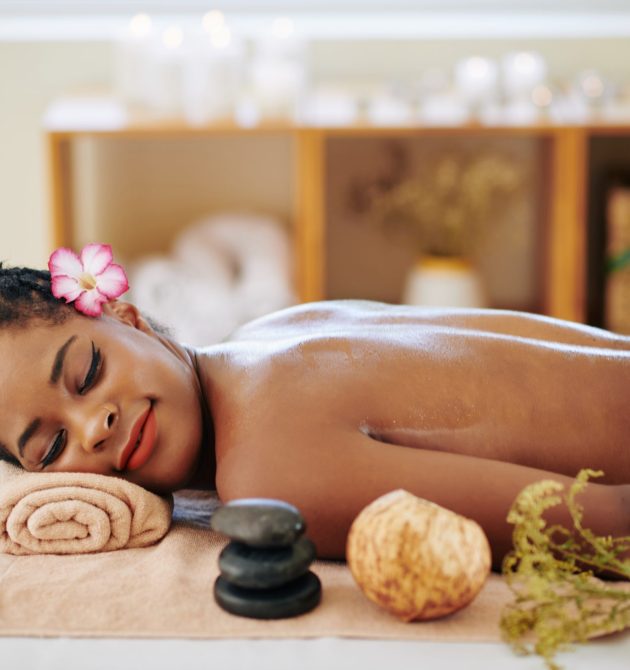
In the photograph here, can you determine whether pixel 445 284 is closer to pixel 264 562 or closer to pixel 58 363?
pixel 58 363

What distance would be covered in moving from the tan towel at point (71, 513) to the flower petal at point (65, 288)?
24 centimetres

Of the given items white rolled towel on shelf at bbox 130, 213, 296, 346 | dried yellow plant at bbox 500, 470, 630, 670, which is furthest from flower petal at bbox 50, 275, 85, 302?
white rolled towel on shelf at bbox 130, 213, 296, 346

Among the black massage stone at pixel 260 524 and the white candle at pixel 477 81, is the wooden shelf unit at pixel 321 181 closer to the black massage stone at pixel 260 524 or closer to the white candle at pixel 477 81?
the white candle at pixel 477 81

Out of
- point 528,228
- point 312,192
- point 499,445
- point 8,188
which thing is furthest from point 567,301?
point 499,445

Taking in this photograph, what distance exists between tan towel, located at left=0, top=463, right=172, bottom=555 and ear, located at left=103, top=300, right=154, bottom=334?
0.85ft

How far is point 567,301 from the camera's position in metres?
3.55

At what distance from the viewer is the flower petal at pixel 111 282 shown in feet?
4.81

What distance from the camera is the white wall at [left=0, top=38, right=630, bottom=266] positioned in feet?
12.6

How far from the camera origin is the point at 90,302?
1.46m

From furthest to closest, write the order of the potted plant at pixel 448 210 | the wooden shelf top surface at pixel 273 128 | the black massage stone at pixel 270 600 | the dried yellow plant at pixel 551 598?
the potted plant at pixel 448 210
the wooden shelf top surface at pixel 273 128
the black massage stone at pixel 270 600
the dried yellow plant at pixel 551 598

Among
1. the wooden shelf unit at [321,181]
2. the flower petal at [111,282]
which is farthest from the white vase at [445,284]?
the flower petal at [111,282]

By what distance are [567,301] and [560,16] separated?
40.6 inches

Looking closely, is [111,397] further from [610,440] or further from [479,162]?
[479,162]

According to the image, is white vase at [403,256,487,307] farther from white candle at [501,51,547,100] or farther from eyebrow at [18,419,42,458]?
eyebrow at [18,419,42,458]
